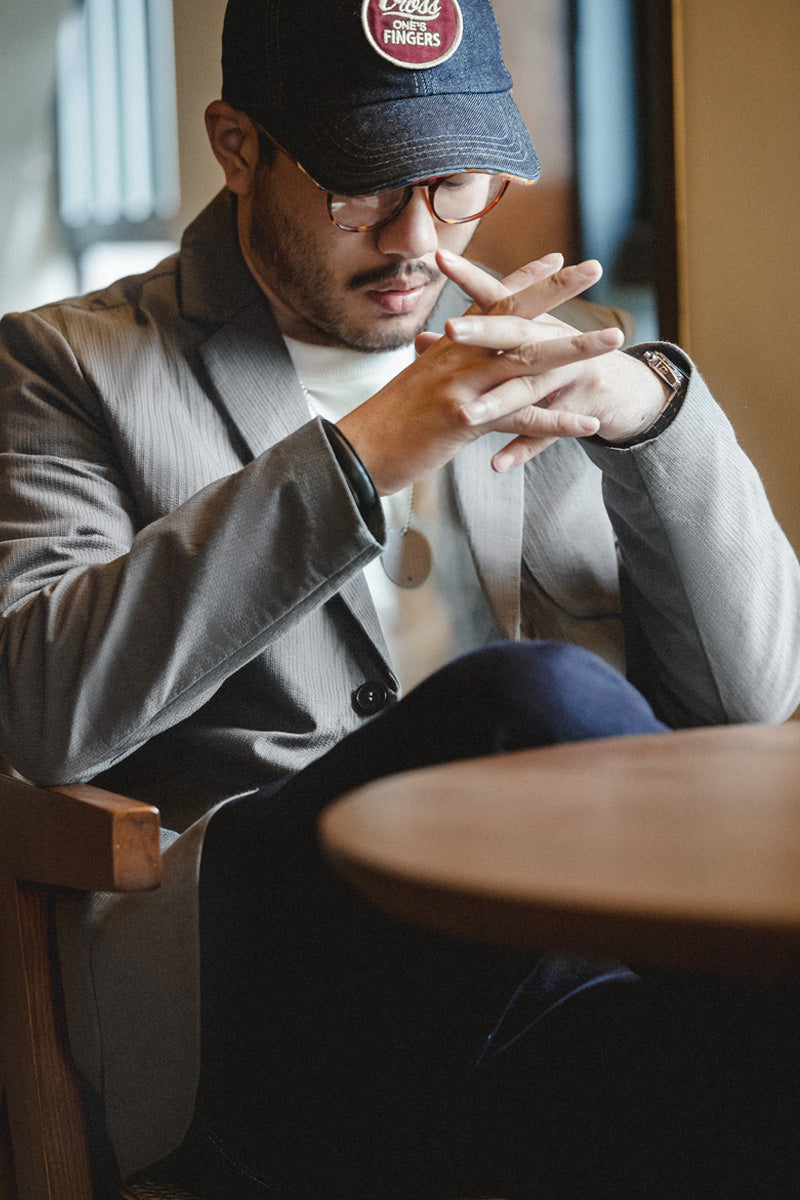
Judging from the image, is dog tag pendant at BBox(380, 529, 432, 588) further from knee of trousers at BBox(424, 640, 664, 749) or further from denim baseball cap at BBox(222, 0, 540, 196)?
knee of trousers at BBox(424, 640, 664, 749)

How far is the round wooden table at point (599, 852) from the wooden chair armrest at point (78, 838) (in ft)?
0.96

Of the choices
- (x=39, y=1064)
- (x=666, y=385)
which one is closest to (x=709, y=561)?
(x=666, y=385)

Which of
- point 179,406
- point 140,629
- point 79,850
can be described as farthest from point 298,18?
point 79,850

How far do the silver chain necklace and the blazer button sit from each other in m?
0.17

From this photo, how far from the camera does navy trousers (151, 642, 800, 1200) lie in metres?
0.72

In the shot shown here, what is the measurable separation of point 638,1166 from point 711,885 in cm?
43

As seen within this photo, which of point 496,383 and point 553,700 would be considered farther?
point 496,383

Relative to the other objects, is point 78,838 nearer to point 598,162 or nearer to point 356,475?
point 356,475

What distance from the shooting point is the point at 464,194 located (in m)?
1.27

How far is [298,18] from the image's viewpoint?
47.1 inches

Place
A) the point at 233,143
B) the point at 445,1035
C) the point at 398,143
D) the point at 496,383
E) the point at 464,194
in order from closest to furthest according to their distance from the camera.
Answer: the point at 445,1035, the point at 496,383, the point at 398,143, the point at 464,194, the point at 233,143

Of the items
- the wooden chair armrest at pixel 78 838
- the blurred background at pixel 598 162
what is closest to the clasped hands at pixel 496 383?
the wooden chair armrest at pixel 78 838

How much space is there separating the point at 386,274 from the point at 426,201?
0.32 feet

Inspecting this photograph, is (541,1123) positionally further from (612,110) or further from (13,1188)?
(612,110)
